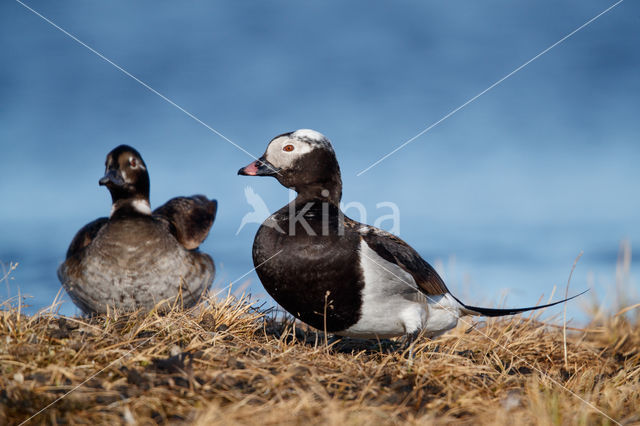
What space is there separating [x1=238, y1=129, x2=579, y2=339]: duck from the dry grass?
34cm

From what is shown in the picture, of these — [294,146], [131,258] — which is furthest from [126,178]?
[294,146]

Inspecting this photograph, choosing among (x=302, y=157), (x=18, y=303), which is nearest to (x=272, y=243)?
(x=302, y=157)

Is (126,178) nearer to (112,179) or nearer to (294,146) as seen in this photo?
(112,179)

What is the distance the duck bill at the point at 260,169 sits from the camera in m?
4.86

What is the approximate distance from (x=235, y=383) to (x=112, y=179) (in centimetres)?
384

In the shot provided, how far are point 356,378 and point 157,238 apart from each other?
3371 mm

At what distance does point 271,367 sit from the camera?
3.33 m

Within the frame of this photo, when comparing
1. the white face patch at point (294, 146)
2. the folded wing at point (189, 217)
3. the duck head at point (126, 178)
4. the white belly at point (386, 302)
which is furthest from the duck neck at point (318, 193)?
the duck head at point (126, 178)

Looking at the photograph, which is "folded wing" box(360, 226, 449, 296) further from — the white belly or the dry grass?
the dry grass

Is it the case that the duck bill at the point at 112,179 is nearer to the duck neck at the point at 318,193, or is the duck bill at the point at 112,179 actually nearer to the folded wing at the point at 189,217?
the folded wing at the point at 189,217

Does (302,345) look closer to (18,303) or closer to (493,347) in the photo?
(493,347)

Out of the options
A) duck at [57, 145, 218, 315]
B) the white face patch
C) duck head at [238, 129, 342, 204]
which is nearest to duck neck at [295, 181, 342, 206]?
duck head at [238, 129, 342, 204]

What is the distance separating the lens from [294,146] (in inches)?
188

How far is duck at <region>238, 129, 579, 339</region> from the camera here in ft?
14.0
